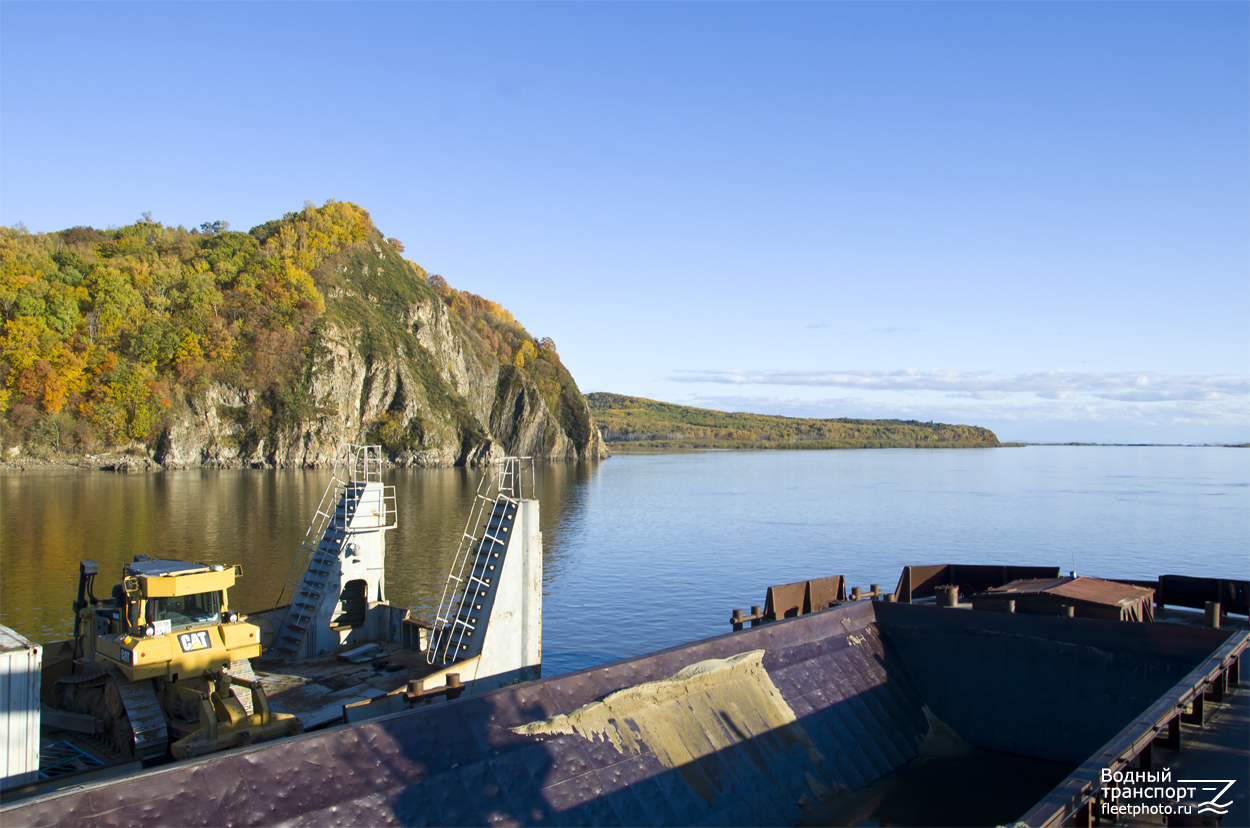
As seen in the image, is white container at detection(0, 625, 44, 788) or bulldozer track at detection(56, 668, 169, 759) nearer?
white container at detection(0, 625, 44, 788)

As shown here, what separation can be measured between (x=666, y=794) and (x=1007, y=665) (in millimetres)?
10818

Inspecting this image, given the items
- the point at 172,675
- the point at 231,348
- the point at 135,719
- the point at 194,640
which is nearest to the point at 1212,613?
the point at 194,640

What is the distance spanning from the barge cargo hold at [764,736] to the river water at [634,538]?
1333 cm

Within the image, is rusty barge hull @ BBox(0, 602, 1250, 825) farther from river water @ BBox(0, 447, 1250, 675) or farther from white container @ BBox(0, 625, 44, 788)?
river water @ BBox(0, 447, 1250, 675)

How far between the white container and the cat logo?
380cm

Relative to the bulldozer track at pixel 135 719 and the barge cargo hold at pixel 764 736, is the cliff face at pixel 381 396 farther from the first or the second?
the barge cargo hold at pixel 764 736

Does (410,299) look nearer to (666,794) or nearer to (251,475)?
(251,475)

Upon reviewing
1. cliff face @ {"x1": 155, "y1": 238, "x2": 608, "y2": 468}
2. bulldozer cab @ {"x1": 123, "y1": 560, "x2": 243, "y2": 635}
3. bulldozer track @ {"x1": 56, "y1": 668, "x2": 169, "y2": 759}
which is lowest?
bulldozer track @ {"x1": 56, "y1": 668, "x2": 169, "y2": 759}

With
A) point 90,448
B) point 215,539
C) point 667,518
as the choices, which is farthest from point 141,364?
point 667,518

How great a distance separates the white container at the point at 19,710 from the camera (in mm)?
10492

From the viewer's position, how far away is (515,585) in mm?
19641

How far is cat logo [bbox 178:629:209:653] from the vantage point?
14.8m

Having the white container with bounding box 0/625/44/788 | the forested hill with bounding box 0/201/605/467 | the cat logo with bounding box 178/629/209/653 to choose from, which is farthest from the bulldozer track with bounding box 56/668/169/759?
the forested hill with bounding box 0/201/605/467

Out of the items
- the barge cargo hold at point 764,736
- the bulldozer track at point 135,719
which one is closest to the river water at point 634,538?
the barge cargo hold at point 764,736
